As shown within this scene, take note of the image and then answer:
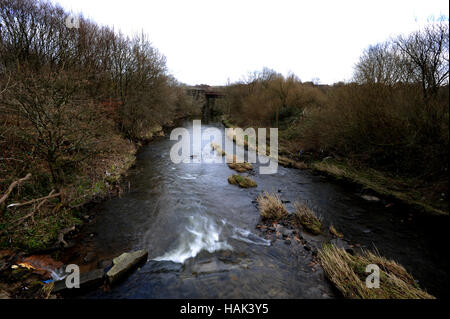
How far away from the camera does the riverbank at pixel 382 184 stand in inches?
303

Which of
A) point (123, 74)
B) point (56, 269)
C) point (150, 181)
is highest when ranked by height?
point (123, 74)

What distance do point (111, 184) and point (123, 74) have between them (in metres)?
12.3

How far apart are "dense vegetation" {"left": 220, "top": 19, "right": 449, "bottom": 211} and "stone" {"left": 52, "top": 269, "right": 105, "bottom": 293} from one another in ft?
36.7

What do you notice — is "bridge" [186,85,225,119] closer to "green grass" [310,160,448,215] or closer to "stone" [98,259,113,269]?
"green grass" [310,160,448,215]

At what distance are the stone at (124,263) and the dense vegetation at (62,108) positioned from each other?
87.0 inches

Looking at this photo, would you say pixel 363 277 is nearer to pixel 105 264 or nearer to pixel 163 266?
pixel 163 266

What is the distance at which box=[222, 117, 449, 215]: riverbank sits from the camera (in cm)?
770

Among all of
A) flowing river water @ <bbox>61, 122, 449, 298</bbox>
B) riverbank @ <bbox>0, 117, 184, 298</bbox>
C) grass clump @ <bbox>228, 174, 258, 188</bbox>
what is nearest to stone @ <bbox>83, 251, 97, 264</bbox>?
flowing river water @ <bbox>61, 122, 449, 298</bbox>

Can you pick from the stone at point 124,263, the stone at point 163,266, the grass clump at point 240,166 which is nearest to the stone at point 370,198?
the grass clump at point 240,166

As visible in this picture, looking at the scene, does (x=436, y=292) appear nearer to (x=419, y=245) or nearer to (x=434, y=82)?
(x=419, y=245)

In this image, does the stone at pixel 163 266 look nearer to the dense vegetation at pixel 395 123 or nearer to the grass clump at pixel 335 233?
the grass clump at pixel 335 233

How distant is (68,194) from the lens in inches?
278

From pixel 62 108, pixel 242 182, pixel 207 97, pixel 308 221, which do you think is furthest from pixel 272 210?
pixel 207 97
